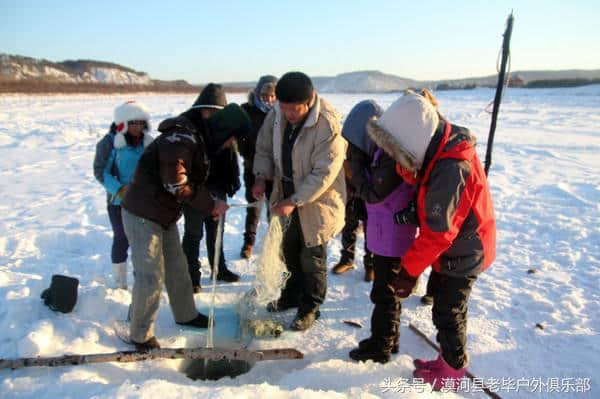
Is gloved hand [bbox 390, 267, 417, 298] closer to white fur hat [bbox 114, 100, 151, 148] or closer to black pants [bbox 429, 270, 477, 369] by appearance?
black pants [bbox 429, 270, 477, 369]

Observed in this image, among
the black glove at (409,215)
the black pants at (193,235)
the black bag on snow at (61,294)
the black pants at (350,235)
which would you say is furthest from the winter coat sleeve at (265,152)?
the black bag on snow at (61,294)

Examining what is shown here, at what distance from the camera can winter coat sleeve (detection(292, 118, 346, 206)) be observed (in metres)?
2.84

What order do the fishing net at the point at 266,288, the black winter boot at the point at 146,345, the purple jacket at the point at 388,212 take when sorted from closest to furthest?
the purple jacket at the point at 388,212
the black winter boot at the point at 146,345
the fishing net at the point at 266,288

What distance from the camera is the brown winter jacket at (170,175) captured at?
2.43 meters

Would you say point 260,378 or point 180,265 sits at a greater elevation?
point 180,265

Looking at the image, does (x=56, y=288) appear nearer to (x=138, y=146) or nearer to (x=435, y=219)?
(x=138, y=146)

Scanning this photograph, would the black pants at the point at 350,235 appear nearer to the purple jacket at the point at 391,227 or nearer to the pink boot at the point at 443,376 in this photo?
the purple jacket at the point at 391,227

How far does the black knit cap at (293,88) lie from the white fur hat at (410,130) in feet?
2.36

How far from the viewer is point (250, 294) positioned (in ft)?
11.3

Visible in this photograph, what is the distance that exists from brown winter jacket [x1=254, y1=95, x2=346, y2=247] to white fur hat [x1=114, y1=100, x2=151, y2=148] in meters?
0.96

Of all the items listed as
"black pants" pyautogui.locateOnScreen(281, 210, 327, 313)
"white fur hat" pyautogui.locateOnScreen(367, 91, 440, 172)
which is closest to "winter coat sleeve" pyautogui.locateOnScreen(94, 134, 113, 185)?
"black pants" pyautogui.locateOnScreen(281, 210, 327, 313)

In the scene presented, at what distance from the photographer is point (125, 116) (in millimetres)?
3096

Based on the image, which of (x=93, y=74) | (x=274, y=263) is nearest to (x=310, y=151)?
(x=274, y=263)

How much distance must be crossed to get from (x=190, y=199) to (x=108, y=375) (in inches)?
48.3
